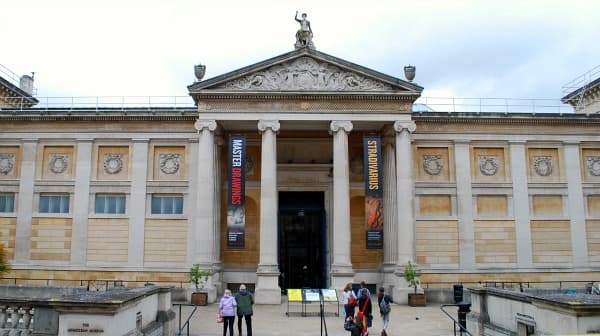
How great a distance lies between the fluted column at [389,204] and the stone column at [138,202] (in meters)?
12.7

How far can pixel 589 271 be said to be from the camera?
29.4m

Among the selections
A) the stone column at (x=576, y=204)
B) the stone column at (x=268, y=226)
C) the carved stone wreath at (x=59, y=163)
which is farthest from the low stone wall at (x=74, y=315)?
the stone column at (x=576, y=204)

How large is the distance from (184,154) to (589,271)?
877 inches

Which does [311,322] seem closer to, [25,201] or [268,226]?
[268,226]

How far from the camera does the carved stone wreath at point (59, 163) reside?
29922mm

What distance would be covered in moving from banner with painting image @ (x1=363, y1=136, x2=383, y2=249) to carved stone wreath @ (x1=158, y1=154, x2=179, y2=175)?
10078 millimetres

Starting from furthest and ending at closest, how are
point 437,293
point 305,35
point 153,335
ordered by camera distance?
point 305,35 < point 437,293 < point 153,335

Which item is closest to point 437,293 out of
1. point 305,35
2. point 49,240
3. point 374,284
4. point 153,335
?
point 374,284

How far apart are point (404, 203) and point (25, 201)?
778 inches

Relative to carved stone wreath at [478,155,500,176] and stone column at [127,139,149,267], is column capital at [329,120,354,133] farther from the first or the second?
stone column at [127,139,149,267]

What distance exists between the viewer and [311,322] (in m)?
19.6

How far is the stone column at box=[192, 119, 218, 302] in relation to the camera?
26891 millimetres

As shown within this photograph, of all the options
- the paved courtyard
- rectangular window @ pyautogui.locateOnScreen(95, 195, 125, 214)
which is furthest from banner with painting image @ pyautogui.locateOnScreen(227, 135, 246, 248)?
rectangular window @ pyautogui.locateOnScreen(95, 195, 125, 214)

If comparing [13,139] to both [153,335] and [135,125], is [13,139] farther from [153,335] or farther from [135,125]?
[153,335]
